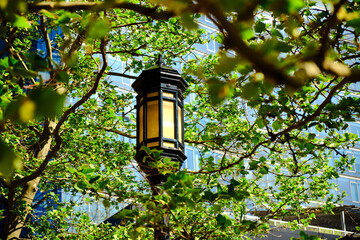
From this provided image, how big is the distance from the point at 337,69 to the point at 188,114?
8094mm

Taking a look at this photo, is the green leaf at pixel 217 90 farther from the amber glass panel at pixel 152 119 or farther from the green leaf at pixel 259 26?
the amber glass panel at pixel 152 119

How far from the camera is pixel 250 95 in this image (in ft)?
5.03

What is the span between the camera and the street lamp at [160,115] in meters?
3.82

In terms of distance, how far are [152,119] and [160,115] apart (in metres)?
0.09

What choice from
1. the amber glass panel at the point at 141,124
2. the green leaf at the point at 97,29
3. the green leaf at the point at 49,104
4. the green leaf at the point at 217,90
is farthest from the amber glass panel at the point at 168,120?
the green leaf at the point at 49,104

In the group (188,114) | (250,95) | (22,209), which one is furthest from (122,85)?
(250,95)

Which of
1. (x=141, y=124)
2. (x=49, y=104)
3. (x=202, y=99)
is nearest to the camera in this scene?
(x=49, y=104)

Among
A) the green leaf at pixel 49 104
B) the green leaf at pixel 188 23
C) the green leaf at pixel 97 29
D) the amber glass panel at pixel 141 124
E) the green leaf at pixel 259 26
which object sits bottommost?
the green leaf at pixel 49 104

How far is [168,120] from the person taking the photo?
4008 mm

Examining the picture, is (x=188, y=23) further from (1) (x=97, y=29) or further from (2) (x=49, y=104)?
(2) (x=49, y=104)

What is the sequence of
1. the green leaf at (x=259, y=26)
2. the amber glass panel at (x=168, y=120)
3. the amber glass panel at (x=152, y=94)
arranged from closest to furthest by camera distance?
the green leaf at (x=259, y=26) < the amber glass panel at (x=168, y=120) < the amber glass panel at (x=152, y=94)

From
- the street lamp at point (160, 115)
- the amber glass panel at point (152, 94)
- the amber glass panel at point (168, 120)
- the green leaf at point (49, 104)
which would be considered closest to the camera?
the green leaf at point (49, 104)

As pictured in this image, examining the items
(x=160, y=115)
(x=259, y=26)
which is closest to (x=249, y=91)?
(x=259, y=26)

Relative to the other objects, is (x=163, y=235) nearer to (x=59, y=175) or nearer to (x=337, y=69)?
(x=337, y=69)
